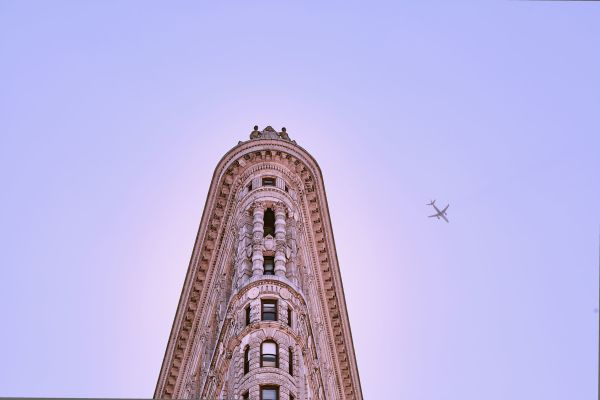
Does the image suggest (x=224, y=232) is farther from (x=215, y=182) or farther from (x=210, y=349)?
(x=210, y=349)

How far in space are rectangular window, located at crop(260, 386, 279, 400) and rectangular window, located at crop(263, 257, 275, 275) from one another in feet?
36.8

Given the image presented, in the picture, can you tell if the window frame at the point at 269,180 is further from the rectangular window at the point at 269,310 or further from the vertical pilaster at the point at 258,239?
the rectangular window at the point at 269,310

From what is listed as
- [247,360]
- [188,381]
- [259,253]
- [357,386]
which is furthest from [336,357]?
[247,360]

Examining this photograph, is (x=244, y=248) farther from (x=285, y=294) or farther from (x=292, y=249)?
(x=285, y=294)

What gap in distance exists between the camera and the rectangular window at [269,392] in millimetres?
59156

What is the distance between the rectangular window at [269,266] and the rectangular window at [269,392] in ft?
36.8

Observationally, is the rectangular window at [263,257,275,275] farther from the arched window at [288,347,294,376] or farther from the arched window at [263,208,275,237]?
the arched window at [288,347,294,376]

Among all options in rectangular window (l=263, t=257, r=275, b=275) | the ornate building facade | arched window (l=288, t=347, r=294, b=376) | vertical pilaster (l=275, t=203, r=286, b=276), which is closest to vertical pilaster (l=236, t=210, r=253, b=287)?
the ornate building facade

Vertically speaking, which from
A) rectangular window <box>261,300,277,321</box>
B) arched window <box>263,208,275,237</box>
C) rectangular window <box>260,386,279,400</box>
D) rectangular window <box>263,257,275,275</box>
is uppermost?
arched window <box>263,208,275,237</box>

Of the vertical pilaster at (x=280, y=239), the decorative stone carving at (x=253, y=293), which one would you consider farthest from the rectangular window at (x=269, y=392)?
the vertical pilaster at (x=280, y=239)

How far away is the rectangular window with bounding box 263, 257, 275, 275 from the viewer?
69625 mm

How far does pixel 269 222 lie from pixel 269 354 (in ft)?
51.1

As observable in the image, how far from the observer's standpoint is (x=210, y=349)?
2921 inches

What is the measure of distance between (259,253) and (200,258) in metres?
13.0
